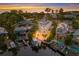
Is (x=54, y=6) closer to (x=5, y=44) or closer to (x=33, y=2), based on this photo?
(x=33, y=2)

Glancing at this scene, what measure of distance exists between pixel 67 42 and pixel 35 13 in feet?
1.19

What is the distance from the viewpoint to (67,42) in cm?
130

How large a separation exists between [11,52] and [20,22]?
0.26 m

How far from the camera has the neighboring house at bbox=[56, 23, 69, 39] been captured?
131cm

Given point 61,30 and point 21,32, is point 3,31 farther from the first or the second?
point 61,30

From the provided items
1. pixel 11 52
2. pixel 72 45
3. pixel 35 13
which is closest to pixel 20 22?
pixel 35 13

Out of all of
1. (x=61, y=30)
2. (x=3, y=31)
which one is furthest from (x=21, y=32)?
(x=61, y=30)

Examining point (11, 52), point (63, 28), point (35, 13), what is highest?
point (35, 13)

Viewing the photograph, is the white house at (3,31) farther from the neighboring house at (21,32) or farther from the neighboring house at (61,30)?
the neighboring house at (61,30)

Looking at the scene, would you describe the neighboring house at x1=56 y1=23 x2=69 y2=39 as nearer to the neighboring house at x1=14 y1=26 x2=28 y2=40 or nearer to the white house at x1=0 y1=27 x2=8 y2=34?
the neighboring house at x1=14 y1=26 x2=28 y2=40

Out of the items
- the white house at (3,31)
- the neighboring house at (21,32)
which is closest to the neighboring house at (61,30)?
the neighboring house at (21,32)

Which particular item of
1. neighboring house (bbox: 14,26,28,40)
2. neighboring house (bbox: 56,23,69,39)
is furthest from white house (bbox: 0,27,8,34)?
neighboring house (bbox: 56,23,69,39)

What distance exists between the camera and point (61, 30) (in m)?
1.32

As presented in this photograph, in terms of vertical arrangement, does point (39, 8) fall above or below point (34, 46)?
above
